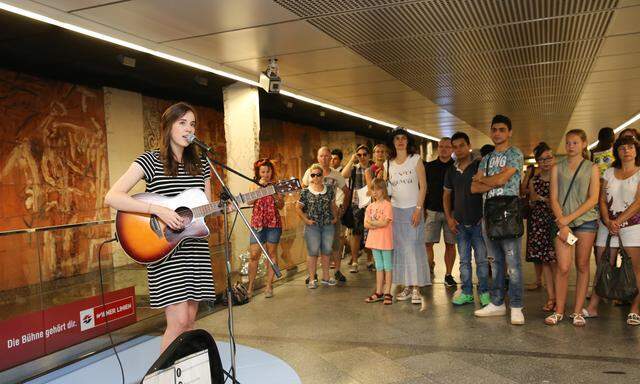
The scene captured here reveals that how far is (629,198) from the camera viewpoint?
173 inches

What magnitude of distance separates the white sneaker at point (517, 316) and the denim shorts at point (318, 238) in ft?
8.09

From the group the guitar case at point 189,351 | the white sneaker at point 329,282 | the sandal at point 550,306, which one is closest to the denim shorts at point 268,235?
the white sneaker at point 329,282

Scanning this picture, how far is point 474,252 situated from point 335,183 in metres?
2.18

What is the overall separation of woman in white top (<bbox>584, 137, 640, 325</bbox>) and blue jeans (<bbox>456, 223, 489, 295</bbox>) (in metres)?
1.04

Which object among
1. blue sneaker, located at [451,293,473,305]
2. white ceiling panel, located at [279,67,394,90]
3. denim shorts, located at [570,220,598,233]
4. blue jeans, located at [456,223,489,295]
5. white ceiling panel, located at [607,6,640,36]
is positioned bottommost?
blue sneaker, located at [451,293,473,305]

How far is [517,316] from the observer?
4621 mm

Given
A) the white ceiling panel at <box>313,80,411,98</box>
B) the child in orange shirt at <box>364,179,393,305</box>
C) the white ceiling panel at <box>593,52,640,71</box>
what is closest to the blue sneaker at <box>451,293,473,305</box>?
the child in orange shirt at <box>364,179,393,305</box>

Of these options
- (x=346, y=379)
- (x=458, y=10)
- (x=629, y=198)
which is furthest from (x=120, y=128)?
(x=629, y=198)

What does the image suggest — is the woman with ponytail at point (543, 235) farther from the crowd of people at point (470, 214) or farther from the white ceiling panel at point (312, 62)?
the white ceiling panel at point (312, 62)

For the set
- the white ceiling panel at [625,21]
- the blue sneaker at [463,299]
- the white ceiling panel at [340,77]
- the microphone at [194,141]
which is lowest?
the blue sneaker at [463,299]

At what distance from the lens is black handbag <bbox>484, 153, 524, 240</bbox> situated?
449 centimetres

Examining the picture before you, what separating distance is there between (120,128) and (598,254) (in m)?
8.24

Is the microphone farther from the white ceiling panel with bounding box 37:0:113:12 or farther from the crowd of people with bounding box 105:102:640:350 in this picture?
the white ceiling panel with bounding box 37:0:113:12

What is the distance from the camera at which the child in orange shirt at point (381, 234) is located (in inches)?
219
